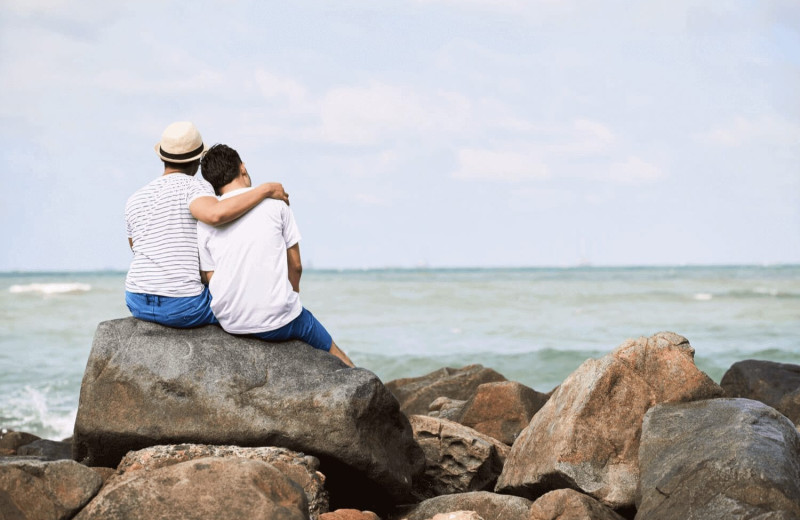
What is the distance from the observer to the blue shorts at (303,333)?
5.50 metres

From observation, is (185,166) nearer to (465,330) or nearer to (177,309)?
(177,309)

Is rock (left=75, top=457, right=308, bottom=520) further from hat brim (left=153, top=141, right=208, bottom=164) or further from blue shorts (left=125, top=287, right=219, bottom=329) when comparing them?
hat brim (left=153, top=141, right=208, bottom=164)

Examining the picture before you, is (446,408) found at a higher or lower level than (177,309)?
lower

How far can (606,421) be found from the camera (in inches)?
214

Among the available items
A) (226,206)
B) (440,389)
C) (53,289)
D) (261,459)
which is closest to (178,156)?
(226,206)

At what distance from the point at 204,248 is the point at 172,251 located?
20 centimetres

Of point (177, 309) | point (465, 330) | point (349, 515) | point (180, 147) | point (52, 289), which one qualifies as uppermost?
point (180, 147)

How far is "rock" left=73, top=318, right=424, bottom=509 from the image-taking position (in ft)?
17.2

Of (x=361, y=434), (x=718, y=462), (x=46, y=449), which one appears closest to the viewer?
(x=718, y=462)

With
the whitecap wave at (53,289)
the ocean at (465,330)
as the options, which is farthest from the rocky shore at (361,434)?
the whitecap wave at (53,289)

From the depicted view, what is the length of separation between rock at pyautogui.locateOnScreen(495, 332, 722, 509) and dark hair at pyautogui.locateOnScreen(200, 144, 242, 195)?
Answer: 252 cm

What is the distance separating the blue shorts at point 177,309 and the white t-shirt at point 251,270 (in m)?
0.08

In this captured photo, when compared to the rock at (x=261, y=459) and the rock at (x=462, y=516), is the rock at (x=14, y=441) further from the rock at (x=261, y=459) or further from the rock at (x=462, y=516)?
the rock at (x=462, y=516)

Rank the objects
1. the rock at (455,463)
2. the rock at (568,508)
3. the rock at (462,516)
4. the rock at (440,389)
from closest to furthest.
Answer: the rock at (462,516) < the rock at (568,508) < the rock at (455,463) < the rock at (440,389)
